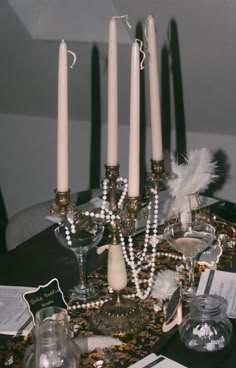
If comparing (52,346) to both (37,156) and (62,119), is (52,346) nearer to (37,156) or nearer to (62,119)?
(62,119)

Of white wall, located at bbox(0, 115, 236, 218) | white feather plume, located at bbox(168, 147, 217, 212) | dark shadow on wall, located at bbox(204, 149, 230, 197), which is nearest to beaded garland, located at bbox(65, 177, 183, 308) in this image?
white feather plume, located at bbox(168, 147, 217, 212)

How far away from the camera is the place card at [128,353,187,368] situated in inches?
43.3

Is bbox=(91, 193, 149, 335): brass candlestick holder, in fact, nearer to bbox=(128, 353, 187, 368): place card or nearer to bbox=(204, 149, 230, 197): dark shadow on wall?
bbox=(128, 353, 187, 368): place card

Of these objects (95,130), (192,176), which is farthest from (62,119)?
(95,130)

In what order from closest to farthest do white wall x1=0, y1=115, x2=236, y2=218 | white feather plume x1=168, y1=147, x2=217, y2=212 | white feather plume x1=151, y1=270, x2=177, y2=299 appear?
white feather plume x1=151, y1=270, x2=177, y2=299, white feather plume x1=168, y1=147, x2=217, y2=212, white wall x1=0, y1=115, x2=236, y2=218

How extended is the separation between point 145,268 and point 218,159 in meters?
Answer: 1.26

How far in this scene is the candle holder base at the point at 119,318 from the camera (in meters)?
1.22

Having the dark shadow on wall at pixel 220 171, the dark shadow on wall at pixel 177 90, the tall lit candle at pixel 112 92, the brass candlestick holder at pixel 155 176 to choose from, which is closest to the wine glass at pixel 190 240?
the brass candlestick holder at pixel 155 176

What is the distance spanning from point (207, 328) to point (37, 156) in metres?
2.14

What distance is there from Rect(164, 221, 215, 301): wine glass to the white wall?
4.26 ft

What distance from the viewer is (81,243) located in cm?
140

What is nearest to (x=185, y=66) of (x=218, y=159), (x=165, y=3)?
(x=165, y=3)

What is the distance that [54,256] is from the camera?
1.60m

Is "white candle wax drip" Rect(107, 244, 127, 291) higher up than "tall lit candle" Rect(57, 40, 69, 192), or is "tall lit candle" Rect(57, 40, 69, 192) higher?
"tall lit candle" Rect(57, 40, 69, 192)
